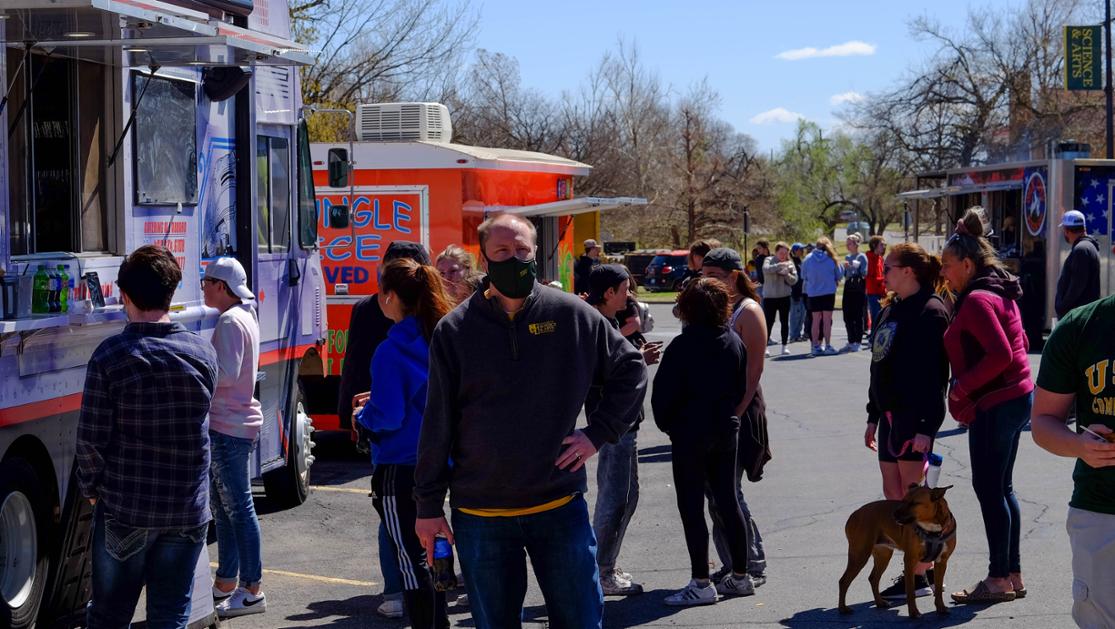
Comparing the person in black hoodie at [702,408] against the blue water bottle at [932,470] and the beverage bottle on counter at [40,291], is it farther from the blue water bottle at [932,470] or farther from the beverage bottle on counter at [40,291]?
the beverage bottle on counter at [40,291]

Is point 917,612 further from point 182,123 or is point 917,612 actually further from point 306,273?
point 306,273

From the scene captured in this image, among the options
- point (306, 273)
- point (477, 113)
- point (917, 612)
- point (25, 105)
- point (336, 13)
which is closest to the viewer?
point (25, 105)

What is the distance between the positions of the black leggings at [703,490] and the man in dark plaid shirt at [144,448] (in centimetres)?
267

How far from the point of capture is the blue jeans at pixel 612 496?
7.16 meters

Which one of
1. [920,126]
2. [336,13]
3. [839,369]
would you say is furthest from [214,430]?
[920,126]

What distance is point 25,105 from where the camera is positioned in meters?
6.18

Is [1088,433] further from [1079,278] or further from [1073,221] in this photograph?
[1073,221]

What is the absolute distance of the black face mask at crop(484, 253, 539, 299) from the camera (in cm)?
423

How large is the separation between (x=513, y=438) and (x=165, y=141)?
403 centimetres

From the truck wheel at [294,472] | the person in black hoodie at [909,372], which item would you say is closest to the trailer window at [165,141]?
the truck wheel at [294,472]

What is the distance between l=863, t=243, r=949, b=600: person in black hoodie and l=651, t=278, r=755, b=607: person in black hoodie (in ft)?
2.34

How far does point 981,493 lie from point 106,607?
4.12 meters

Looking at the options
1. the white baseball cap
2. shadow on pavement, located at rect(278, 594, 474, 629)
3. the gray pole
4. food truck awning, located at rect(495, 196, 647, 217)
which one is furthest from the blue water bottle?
the gray pole

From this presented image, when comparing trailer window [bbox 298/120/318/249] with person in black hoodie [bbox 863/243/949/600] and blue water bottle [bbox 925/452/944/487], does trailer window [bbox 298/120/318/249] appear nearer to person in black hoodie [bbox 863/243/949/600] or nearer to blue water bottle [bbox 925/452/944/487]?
person in black hoodie [bbox 863/243/949/600]
